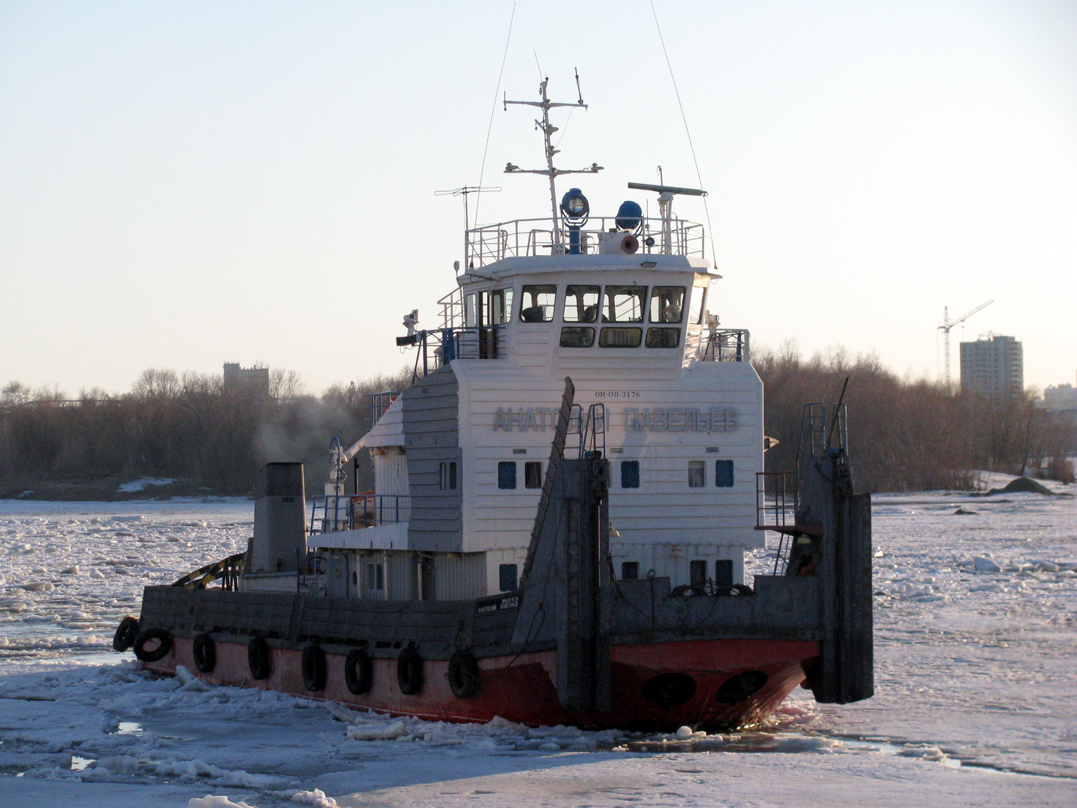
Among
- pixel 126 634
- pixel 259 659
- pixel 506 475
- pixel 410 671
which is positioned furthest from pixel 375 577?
pixel 126 634

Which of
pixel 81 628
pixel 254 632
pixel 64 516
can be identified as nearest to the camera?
pixel 254 632

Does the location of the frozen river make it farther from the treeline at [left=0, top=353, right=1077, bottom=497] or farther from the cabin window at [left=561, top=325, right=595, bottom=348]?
the treeline at [left=0, top=353, right=1077, bottom=497]

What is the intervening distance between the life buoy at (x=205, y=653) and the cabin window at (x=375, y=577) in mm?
3490

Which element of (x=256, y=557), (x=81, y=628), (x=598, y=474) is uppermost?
(x=598, y=474)

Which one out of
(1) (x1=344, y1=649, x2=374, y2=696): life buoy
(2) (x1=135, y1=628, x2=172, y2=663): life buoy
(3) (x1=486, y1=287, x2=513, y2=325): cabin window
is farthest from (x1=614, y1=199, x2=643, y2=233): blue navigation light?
(2) (x1=135, y1=628, x2=172, y2=663): life buoy

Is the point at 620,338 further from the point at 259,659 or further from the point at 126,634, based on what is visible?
the point at 126,634

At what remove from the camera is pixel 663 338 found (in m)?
15.9

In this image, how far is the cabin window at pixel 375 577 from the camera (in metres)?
17.1

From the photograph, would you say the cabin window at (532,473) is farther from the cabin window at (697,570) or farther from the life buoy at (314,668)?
the life buoy at (314,668)

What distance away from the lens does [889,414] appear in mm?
76438

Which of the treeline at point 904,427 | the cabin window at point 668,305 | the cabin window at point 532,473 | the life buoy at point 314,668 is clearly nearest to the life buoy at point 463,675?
the cabin window at point 532,473

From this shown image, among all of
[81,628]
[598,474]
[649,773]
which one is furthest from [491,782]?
[81,628]

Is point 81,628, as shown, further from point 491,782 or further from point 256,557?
point 491,782

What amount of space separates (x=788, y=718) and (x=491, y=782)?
16.1ft
